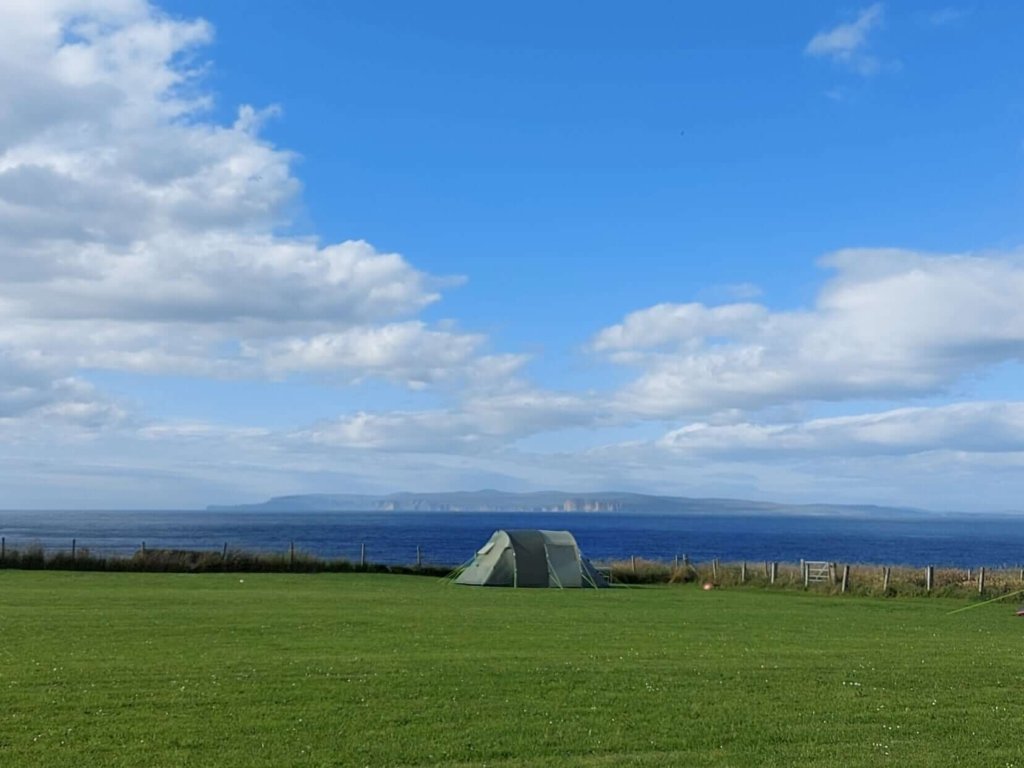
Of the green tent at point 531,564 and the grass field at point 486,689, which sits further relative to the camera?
the green tent at point 531,564

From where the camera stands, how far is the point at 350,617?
20812mm

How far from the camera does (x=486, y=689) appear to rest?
40.0 ft

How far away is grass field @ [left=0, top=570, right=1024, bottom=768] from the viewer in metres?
9.30

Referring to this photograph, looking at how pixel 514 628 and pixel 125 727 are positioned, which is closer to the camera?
pixel 125 727

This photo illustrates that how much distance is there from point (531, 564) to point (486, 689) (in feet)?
83.4

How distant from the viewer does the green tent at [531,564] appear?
1460 inches

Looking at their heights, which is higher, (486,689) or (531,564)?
(486,689)

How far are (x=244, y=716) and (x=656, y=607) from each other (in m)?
17.8

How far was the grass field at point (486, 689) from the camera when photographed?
366 inches

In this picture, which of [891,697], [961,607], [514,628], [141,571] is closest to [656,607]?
[514,628]

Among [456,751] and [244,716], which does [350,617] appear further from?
[456,751]

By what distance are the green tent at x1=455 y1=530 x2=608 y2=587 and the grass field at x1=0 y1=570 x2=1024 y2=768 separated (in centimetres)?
1414

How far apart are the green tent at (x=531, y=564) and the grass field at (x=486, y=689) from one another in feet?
46.4

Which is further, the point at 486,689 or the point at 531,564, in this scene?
the point at 531,564
